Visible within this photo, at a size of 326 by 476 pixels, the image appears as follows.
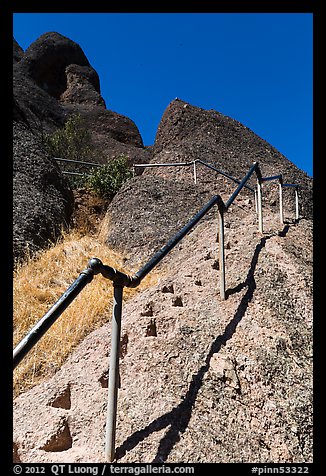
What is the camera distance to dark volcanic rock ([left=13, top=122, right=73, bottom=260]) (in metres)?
5.57

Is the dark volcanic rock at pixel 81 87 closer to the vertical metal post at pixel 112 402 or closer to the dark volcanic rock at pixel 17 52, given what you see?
the dark volcanic rock at pixel 17 52

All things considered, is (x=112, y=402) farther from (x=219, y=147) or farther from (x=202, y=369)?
(x=219, y=147)

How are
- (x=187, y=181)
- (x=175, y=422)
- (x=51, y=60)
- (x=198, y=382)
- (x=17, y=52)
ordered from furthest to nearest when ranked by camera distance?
(x=17, y=52), (x=51, y=60), (x=187, y=181), (x=198, y=382), (x=175, y=422)

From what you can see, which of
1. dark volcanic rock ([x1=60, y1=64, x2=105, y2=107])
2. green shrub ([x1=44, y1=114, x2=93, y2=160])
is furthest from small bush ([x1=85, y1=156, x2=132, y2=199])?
dark volcanic rock ([x1=60, y1=64, x2=105, y2=107])

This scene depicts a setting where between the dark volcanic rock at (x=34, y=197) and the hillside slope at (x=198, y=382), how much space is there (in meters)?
2.40

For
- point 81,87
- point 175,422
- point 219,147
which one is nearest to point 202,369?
point 175,422

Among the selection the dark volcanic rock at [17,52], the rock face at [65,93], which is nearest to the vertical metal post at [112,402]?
the rock face at [65,93]

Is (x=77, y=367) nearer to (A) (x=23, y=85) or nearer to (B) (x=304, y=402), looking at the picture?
(B) (x=304, y=402)

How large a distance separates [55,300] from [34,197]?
246 cm

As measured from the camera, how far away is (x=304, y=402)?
7.73 feet

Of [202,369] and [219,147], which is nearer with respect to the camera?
[202,369]

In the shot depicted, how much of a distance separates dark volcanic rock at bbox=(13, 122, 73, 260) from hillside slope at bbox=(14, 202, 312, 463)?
240 centimetres

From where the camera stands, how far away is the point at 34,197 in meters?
6.22

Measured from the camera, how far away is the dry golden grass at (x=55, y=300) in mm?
3270
